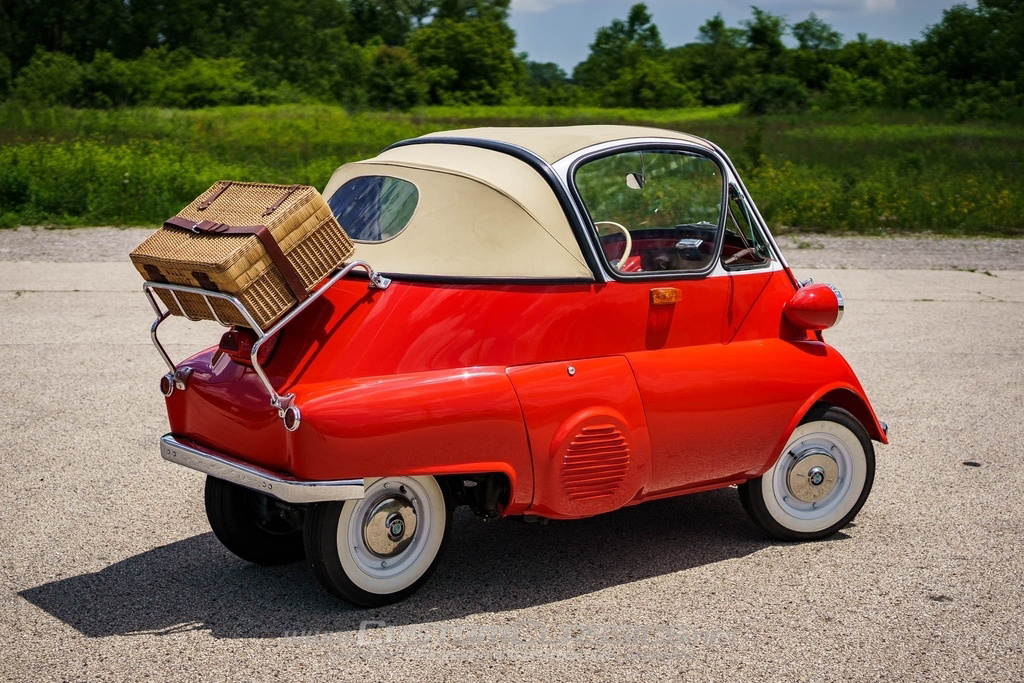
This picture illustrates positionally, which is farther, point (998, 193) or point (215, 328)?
point (998, 193)

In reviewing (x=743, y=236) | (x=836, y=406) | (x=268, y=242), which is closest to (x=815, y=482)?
(x=836, y=406)

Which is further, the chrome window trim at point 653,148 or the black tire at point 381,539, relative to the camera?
the chrome window trim at point 653,148

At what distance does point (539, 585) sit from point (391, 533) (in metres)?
0.79

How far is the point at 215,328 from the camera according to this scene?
9953mm

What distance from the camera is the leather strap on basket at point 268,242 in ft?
12.9

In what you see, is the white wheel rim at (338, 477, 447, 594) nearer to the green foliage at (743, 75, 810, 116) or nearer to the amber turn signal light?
the amber turn signal light

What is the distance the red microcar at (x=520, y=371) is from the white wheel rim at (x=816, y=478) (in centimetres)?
1

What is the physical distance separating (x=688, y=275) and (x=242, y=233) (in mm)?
1975

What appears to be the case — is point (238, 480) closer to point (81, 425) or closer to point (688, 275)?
point (688, 275)

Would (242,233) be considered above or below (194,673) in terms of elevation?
above

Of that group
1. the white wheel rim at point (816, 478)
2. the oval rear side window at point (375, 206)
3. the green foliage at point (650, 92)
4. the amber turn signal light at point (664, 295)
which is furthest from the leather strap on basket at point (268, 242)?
the green foliage at point (650, 92)

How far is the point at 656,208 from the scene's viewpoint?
5.21 meters

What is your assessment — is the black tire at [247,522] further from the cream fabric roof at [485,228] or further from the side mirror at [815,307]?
the side mirror at [815,307]

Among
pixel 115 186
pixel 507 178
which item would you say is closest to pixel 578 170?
pixel 507 178
